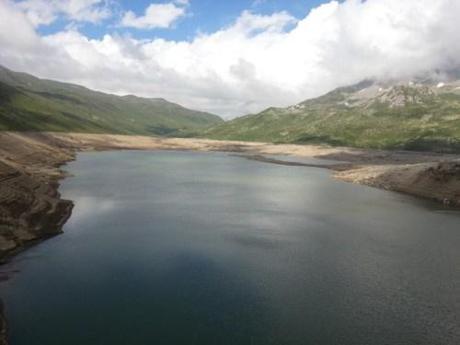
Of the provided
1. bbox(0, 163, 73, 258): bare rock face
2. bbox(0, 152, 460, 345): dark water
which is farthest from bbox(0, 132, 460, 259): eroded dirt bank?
bbox(0, 152, 460, 345): dark water

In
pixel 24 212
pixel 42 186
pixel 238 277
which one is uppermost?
pixel 42 186

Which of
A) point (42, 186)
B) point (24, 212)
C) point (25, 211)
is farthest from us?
point (42, 186)

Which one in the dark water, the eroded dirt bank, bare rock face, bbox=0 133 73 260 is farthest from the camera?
the eroded dirt bank

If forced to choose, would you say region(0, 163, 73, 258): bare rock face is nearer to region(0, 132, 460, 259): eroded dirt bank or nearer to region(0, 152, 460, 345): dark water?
region(0, 132, 460, 259): eroded dirt bank

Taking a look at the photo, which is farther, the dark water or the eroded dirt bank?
the eroded dirt bank

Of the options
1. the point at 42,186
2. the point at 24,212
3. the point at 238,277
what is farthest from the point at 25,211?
the point at 238,277

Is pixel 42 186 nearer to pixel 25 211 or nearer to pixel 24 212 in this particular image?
pixel 25 211

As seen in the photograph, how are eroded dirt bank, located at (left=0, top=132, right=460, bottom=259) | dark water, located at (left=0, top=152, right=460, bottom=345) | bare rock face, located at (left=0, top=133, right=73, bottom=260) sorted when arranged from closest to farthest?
dark water, located at (left=0, top=152, right=460, bottom=345), bare rock face, located at (left=0, top=133, right=73, bottom=260), eroded dirt bank, located at (left=0, top=132, right=460, bottom=259)

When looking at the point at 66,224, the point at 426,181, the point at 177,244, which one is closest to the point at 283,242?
the point at 177,244

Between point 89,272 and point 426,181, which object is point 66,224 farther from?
point 426,181
